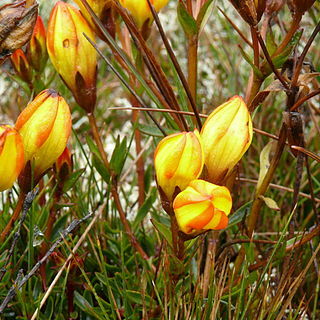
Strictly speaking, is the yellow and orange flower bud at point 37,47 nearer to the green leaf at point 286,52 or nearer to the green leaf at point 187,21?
the green leaf at point 187,21

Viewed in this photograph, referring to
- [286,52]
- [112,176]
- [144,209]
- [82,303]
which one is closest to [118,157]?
[112,176]

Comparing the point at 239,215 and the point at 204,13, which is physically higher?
the point at 204,13

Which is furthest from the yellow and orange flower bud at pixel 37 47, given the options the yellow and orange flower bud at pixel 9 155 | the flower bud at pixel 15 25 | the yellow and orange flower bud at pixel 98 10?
the yellow and orange flower bud at pixel 9 155

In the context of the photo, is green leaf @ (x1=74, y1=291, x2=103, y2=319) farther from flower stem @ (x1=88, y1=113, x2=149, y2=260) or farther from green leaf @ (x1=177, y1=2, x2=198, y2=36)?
green leaf @ (x1=177, y1=2, x2=198, y2=36)

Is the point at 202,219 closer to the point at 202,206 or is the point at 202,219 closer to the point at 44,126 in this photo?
the point at 202,206

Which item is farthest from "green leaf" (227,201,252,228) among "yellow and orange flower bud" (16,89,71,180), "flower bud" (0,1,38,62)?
"flower bud" (0,1,38,62)
